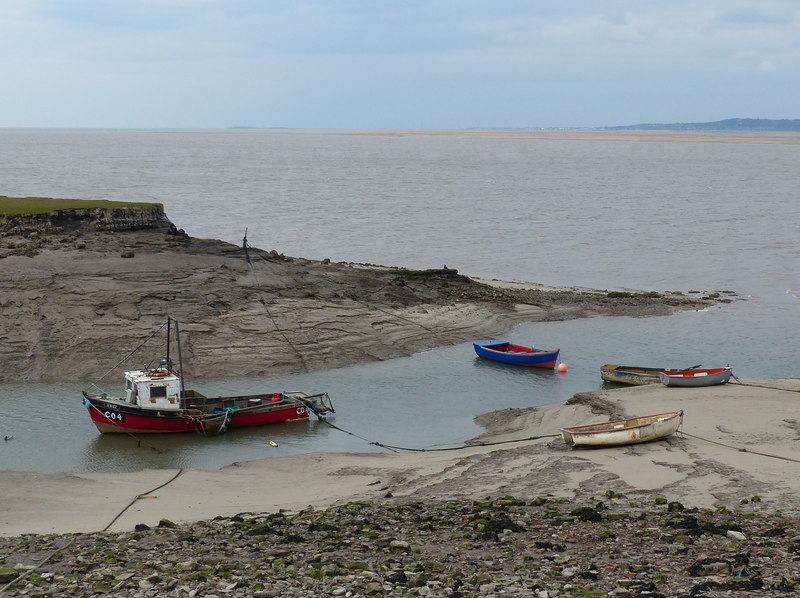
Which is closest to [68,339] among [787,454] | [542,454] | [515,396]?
[515,396]

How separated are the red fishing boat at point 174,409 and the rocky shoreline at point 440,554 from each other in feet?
33.2

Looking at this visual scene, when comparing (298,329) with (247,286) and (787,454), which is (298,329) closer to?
(247,286)

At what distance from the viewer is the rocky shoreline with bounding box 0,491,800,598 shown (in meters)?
16.5

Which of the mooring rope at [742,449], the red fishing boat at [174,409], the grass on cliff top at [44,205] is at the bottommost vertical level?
the red fishing boat at [174,409]

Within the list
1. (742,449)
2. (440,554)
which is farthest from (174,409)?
(742,449)

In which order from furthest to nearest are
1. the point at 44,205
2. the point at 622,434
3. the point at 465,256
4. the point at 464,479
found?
1. the point at 465,256
2. the point at 44,205
3. the point at 622,434
4. the point at 464,479

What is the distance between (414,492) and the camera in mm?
23859

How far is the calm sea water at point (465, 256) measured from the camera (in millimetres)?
31680

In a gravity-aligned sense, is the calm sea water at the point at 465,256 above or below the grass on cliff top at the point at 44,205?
below

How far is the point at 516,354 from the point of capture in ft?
133

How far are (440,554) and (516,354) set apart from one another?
22.6 metres

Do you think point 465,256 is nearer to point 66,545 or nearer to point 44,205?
point 44,205

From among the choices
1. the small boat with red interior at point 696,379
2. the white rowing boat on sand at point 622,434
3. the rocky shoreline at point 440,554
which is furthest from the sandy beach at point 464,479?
the small boat with red interior at point 696,379

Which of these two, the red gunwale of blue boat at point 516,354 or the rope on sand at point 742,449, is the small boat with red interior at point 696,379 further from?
the rope on sand at point 742,449
